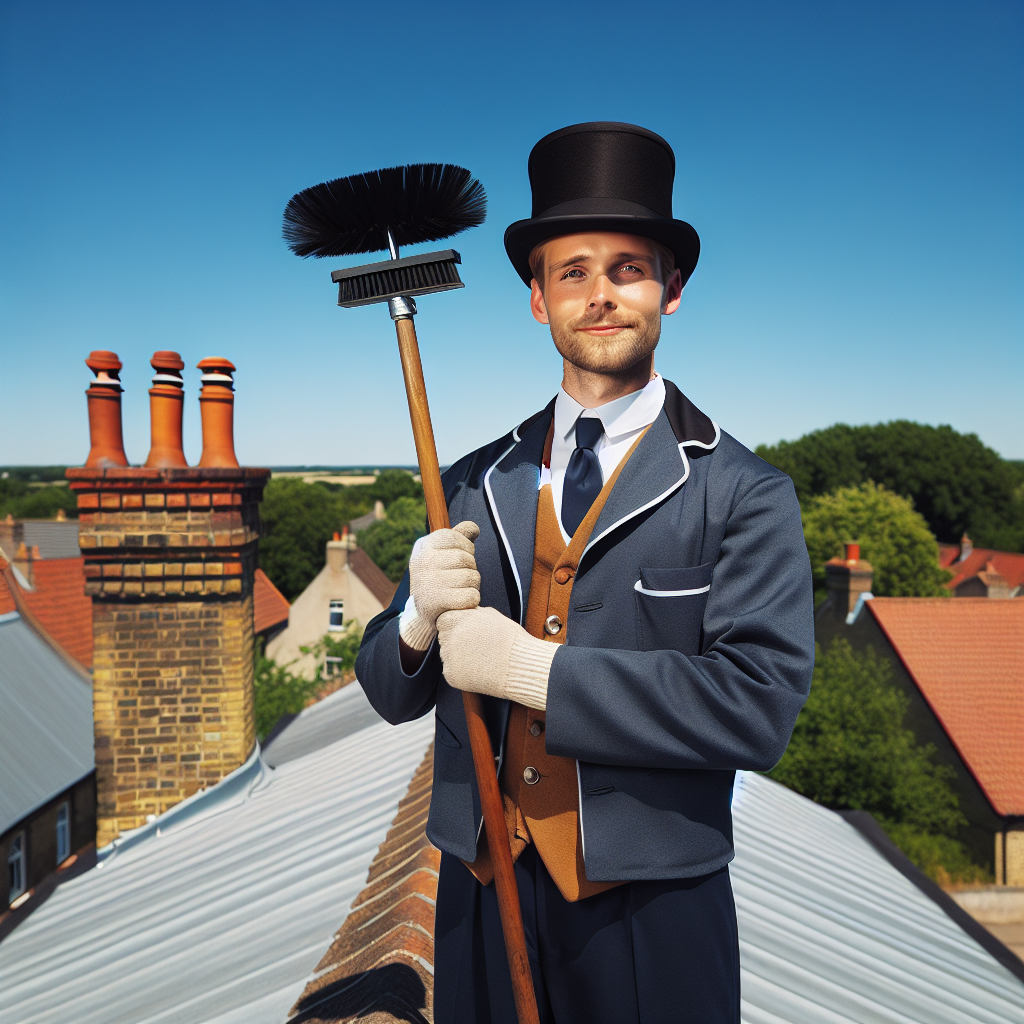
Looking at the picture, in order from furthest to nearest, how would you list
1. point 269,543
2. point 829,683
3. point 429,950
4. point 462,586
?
point 269,543, point 829,683, point 429,950, point 462,586

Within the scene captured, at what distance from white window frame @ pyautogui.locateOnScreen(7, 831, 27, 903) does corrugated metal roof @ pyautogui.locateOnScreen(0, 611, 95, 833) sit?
0.56m

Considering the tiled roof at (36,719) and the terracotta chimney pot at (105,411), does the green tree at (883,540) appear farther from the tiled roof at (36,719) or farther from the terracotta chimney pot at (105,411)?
the terracotta chimney pot at (105,411)

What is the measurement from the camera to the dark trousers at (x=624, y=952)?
1823 millimetres

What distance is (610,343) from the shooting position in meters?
2.02

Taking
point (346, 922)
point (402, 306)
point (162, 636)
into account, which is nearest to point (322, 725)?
point (162, 636)

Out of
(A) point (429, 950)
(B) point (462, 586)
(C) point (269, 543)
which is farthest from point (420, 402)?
(C) point (269, 543)

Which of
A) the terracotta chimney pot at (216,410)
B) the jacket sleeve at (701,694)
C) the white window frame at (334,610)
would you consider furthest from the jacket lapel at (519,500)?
the white window frame at (334,610)

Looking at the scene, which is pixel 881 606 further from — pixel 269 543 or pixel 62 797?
pixel 269 543

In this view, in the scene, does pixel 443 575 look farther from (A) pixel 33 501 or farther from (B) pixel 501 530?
(A) pixel 33 501

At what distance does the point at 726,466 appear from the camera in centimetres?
194

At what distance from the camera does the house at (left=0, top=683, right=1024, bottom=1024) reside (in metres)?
3.26

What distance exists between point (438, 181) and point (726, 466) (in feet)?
3.30

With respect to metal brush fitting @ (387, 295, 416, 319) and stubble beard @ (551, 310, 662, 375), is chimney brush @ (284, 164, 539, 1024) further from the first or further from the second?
stubble beard @ (551, 310, 662, 375)

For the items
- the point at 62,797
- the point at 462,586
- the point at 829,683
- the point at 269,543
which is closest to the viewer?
the point at 462,586
